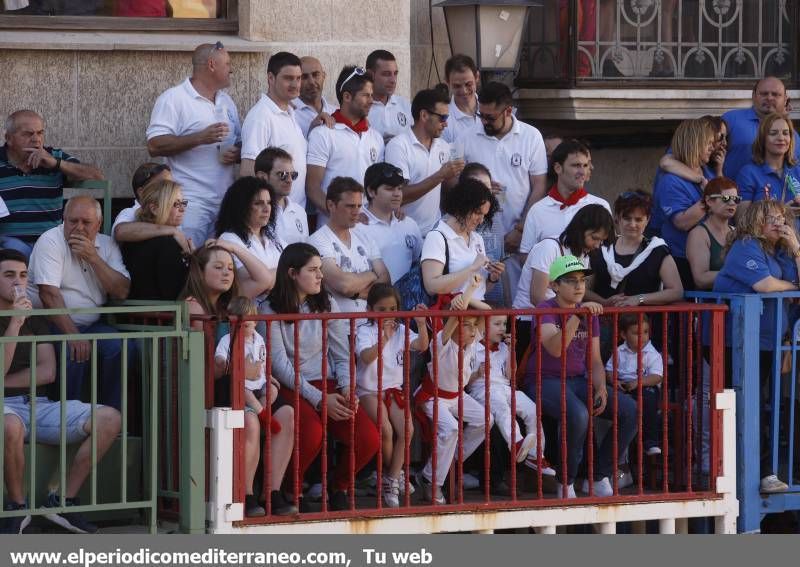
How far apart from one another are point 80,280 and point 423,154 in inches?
96.7

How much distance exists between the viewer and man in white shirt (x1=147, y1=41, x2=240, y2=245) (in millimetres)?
10508

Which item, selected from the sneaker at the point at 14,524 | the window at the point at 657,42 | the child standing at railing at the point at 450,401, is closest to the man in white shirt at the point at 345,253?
the child standing at railing at the point at 450,401

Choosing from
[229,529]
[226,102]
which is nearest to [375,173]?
[226,102]

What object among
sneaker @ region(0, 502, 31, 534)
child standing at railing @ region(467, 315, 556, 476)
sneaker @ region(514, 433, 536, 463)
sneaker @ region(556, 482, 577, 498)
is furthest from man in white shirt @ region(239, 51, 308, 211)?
sneaker @ region(0, 502, 31, 534)

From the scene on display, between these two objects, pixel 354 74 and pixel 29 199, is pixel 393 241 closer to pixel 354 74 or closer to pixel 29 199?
pixel 354 74

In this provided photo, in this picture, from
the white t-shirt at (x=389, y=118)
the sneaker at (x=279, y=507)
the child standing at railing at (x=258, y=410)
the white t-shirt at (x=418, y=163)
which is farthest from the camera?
the white t-shirt at (x=389, y=118)

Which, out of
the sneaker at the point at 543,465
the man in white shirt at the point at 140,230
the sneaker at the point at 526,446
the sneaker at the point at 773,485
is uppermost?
the man in white shirt at the point at 140,230

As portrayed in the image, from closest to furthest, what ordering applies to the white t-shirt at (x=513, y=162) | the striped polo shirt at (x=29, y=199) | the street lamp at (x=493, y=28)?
the striped polo shirt at (x=29, y=199), the white t-shirt at (x=513, y=162), the street lamp at (x=493, y=28)

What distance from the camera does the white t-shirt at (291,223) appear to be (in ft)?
32.9

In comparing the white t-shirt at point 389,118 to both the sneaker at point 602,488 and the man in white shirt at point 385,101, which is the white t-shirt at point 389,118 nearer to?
the man in white shirt at point 385,101

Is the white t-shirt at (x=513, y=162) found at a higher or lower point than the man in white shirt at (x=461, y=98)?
lower

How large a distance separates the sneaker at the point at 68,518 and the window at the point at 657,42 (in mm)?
5567

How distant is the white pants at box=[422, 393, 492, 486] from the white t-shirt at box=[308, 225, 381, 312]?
73 centimetres

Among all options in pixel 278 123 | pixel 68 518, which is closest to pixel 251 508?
pixel 68 518
